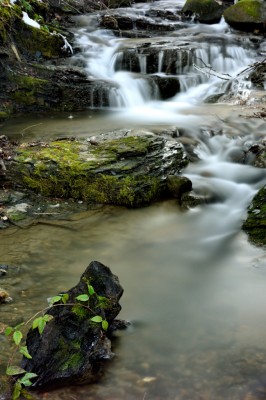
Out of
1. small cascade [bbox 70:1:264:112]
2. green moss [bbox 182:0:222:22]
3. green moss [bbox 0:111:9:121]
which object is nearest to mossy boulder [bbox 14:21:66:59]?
small cascade [bbox 70:1:264:112]

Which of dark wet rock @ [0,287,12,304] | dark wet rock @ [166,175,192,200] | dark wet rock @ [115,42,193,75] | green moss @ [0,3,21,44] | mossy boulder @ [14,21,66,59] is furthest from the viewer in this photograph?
dark wet rock @ [115,42,193,75]

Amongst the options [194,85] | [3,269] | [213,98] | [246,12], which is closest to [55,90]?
[194,85]

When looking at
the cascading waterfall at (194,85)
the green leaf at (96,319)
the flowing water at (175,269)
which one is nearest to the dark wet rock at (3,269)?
the flowing water at (175,269)

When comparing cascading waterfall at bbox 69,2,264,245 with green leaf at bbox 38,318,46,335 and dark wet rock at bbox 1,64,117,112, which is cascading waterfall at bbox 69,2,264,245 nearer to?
dark wet rock at bbox 1,64,117,112

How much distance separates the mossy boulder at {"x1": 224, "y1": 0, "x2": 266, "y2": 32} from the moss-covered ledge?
10.1 meters

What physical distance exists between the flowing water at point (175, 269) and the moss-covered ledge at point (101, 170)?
25 cm

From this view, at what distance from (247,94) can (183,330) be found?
793 centimetres

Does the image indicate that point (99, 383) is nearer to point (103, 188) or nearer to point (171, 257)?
point (171, 257)

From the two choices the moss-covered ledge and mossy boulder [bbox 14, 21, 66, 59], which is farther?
mossy boulder [bbox 14, 21, 66, 59]

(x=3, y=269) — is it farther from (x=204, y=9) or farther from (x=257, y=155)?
(x=204, y=9)

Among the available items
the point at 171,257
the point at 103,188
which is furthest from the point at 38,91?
the point at 171,257

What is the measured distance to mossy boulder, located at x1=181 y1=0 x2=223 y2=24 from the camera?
1530 centimetres

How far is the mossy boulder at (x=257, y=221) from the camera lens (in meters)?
4.45

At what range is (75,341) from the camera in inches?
99.0
